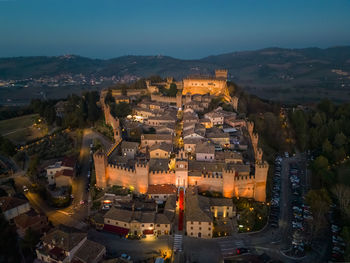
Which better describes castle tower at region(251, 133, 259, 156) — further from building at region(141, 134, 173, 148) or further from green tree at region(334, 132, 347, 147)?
green tree at region(334, 132, 347, 147)

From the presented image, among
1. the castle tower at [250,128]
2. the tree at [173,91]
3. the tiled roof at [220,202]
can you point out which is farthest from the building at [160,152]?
the tree at [173,91]

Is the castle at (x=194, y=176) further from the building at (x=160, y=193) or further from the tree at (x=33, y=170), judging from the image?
the tree at (x=33, y=170)

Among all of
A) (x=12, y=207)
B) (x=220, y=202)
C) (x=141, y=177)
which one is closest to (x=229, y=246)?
(x=220, y=202)

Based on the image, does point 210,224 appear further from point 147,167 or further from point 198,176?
point 147,167

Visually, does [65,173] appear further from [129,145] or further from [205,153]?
[205,153]

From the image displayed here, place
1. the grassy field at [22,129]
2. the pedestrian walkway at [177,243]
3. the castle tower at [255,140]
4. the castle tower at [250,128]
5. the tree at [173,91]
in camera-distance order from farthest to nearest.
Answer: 1. the tree at [173,91]
2. the grassy field at [22,129]
3. the castle tower at [250,128]
4. the castle tower at [255,140]
5. the pedestrian walkway at [177,243]
